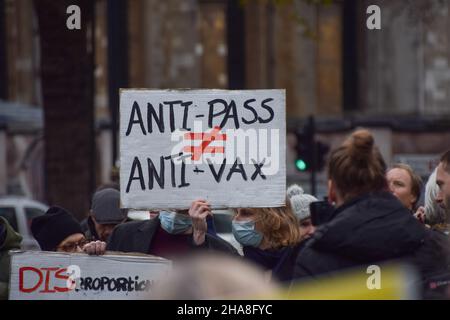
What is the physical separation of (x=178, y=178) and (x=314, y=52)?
1106 inches

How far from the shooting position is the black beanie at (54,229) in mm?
7172

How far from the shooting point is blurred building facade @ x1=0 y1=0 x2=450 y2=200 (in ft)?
109

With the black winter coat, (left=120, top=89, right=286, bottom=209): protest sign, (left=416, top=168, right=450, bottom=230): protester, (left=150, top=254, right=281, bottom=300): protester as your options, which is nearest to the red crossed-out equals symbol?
(left=120, top=89, right=286, bottom=209): protest sign

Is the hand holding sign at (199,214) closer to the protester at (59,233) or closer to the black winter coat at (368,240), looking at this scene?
the protester at (59,233)

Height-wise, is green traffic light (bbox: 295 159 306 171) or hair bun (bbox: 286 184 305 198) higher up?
hair bun (bbox: 286 184 305 198)

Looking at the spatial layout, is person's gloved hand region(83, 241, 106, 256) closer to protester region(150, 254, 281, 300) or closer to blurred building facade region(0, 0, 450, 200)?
protester region(150, 254, 281, 300)

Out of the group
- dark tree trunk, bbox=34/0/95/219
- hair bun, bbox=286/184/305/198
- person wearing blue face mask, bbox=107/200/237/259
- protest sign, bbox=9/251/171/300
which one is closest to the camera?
protest sign, bbox=9/251/171/300

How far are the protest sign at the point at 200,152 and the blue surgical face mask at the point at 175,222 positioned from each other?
47 cm

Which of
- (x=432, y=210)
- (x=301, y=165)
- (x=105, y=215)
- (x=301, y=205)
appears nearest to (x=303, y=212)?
(x=301, y=205)

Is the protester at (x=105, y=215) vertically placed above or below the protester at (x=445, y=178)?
below

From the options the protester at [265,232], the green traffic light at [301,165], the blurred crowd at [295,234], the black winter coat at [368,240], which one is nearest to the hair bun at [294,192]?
the blurred crowd at [295,234]

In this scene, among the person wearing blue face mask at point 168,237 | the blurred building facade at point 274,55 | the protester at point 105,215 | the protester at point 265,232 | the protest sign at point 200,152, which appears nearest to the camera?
the protest sign at point 200,152

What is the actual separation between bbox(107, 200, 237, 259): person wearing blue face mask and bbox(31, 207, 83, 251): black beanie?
0.25 meters
